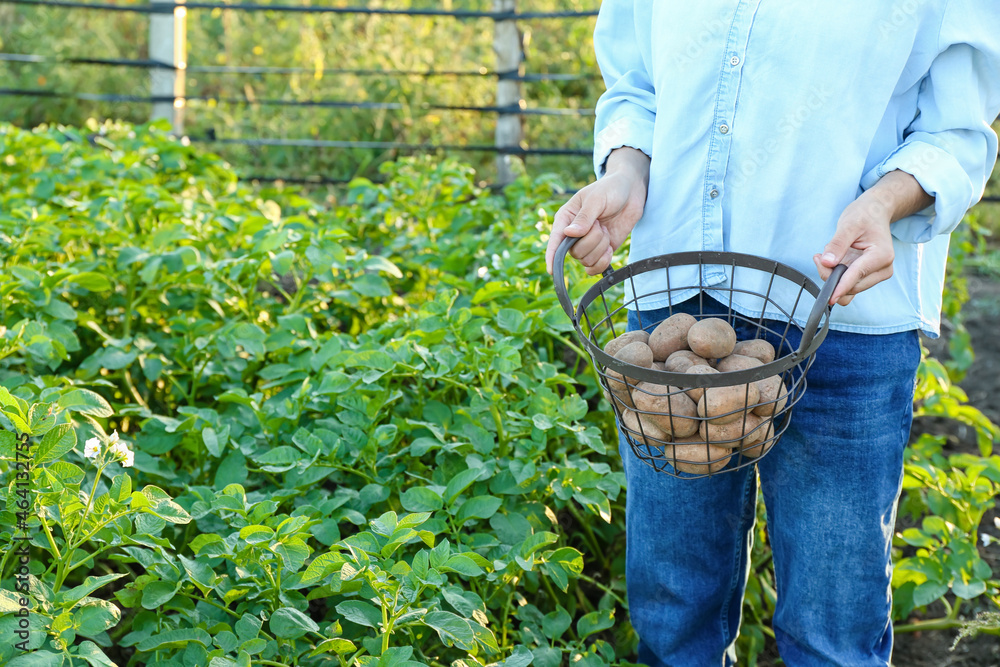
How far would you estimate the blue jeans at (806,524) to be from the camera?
3.95 ft

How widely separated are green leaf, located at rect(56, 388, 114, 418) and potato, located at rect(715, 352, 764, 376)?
98 cm

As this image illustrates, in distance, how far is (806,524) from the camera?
1.27 m

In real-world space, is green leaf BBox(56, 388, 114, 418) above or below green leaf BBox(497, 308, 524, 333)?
below

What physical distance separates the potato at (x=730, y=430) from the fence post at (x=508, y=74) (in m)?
3.23

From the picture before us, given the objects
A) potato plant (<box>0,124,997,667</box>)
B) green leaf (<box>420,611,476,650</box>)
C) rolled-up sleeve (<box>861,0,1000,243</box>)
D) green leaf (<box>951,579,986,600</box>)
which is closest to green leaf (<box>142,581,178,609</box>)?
potato plant (<box>0,124,997,667</box>)

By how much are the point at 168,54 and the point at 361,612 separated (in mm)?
4033

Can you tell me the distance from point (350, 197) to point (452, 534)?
1.81m

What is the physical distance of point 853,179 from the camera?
116 centimetres

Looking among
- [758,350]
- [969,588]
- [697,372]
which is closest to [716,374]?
[697,372]

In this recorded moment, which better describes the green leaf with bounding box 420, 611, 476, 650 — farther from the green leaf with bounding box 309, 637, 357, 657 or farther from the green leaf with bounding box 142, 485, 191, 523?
the green leaf with bounding box 142, 485, 191, 523

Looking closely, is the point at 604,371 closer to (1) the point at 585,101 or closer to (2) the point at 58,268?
(2) the point at 58,268

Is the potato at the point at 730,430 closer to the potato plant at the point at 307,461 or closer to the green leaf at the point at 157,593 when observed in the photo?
the potato plant at the point at 307,461

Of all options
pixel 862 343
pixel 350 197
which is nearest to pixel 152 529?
pixel 862 343

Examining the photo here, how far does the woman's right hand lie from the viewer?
1.20m
